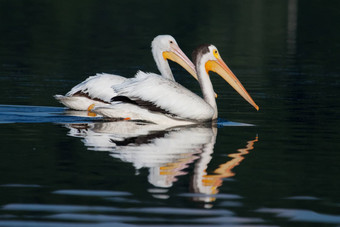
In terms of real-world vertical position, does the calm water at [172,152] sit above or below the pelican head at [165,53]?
below

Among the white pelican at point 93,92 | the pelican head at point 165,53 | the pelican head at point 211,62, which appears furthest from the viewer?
the pelican head at point 165,53

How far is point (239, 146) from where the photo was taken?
9.75 meters

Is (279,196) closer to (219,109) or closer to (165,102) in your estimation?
(165,102)

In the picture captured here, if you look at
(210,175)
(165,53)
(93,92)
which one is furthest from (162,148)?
(165,53)

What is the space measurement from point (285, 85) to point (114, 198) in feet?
32.1

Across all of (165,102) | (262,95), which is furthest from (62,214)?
(262,95)

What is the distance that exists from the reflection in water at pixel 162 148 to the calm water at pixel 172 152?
1cm

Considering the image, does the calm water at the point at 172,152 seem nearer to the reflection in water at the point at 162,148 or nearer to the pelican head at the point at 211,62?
the reflection in water at the point at 162,148

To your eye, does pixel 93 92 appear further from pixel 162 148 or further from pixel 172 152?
pixel 172 152

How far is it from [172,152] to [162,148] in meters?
0.30

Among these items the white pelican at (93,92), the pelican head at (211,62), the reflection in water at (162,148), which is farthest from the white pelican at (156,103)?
the white pelican at (93,92)

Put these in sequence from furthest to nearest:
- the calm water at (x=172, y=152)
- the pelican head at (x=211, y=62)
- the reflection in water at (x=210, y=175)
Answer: the pelican head at (x=211, y=62) → the reflection in water at (x=210, y=175) → the calm water at (x=172, y=152)

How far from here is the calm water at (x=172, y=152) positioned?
6.66 metres

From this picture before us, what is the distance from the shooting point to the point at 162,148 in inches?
366
